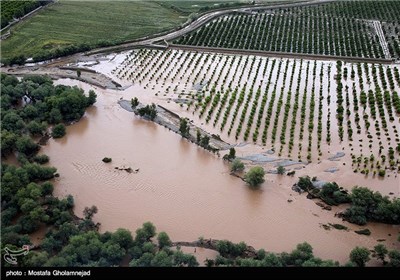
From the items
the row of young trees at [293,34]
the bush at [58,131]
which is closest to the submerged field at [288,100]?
the row of young trees at [293,34]

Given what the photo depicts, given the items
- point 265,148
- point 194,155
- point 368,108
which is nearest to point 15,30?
point 194,155

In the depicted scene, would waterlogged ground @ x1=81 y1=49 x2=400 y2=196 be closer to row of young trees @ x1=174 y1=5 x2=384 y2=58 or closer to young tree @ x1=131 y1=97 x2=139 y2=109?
young tree @ x1=131 y1=97 x2=139 y2=109

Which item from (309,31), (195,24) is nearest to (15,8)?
(195,24)

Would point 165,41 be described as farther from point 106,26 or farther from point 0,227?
point 0,227

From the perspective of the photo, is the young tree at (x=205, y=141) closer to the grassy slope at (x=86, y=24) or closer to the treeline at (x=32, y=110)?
the treeline at (x=32, y=110)
